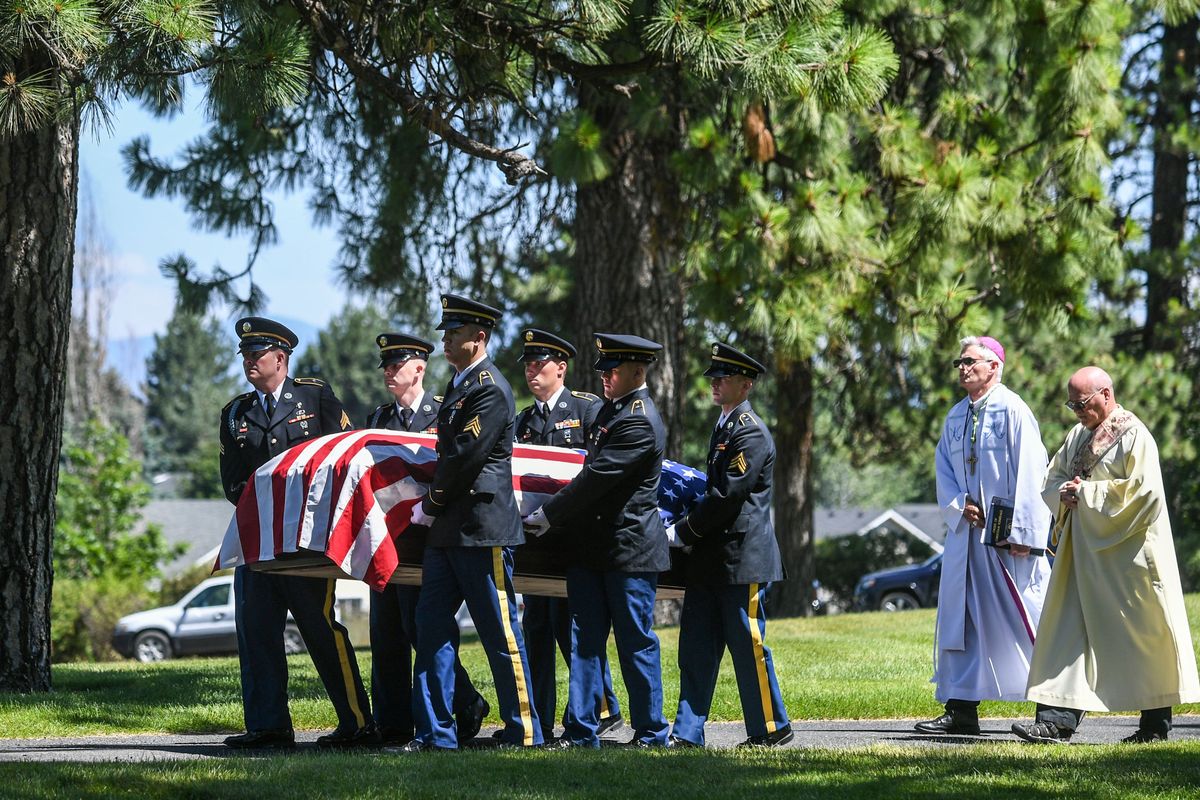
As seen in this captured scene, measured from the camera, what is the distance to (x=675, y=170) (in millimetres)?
12695

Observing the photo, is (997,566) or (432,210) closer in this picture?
(997,566)

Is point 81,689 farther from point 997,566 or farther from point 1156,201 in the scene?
point 1156,201

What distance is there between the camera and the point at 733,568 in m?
6.76

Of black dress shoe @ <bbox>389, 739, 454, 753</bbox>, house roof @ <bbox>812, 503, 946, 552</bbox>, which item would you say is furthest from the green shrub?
house roof @ <bbox>812, 503, 946, 552</bbox>

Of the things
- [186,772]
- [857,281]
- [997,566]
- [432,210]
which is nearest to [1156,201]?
[857,281]

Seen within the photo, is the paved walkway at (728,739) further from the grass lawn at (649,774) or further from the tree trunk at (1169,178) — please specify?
the tree trunk at (1169,178)

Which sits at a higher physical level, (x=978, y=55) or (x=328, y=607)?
(x=978, y=55)

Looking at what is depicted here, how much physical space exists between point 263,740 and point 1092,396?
414 centimetres

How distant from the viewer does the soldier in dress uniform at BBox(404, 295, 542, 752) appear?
630cm

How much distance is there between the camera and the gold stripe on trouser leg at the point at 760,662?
682 cm

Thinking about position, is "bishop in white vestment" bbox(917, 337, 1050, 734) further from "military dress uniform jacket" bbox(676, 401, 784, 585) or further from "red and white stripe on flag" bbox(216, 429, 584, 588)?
"red and white stripe on flag" bbox(216, 429, 584, 588)

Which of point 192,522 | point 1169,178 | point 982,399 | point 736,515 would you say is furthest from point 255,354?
point 192,522

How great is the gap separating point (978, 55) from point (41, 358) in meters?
11.0

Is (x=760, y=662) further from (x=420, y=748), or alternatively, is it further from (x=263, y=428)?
(x=263, y=428)
